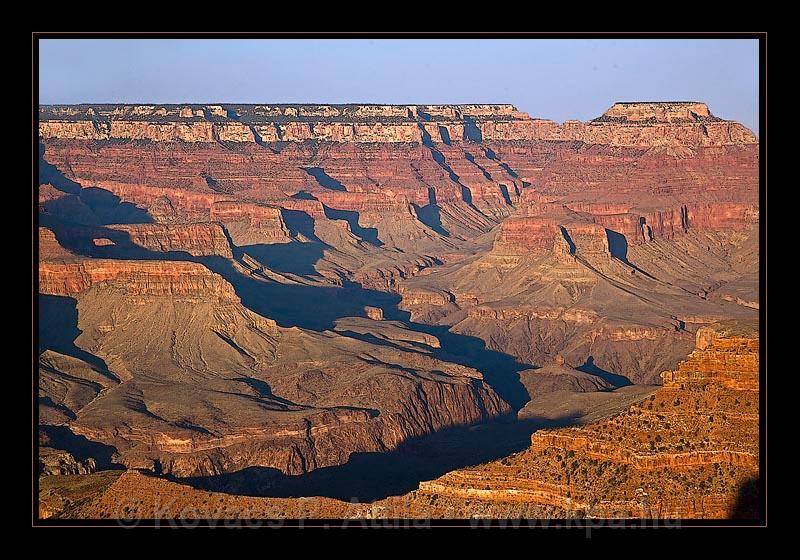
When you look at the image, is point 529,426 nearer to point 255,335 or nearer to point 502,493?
point 255,335

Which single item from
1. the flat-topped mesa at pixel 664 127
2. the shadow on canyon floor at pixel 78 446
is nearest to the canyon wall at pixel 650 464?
the shadow on canyon floor at pixel 78 446

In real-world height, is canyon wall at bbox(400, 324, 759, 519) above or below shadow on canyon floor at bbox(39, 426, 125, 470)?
above

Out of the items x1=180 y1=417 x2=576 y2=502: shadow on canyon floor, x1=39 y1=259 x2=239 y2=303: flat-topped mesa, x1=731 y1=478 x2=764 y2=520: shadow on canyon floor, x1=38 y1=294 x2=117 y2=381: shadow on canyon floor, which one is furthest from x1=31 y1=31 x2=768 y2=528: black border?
x1=39 y1=259 x2=239 y2=303: flat-topped mesa

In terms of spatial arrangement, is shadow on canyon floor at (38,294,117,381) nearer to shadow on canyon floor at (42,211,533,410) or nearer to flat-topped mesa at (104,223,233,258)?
shadow on canyon floor at (42,211,533,410)
